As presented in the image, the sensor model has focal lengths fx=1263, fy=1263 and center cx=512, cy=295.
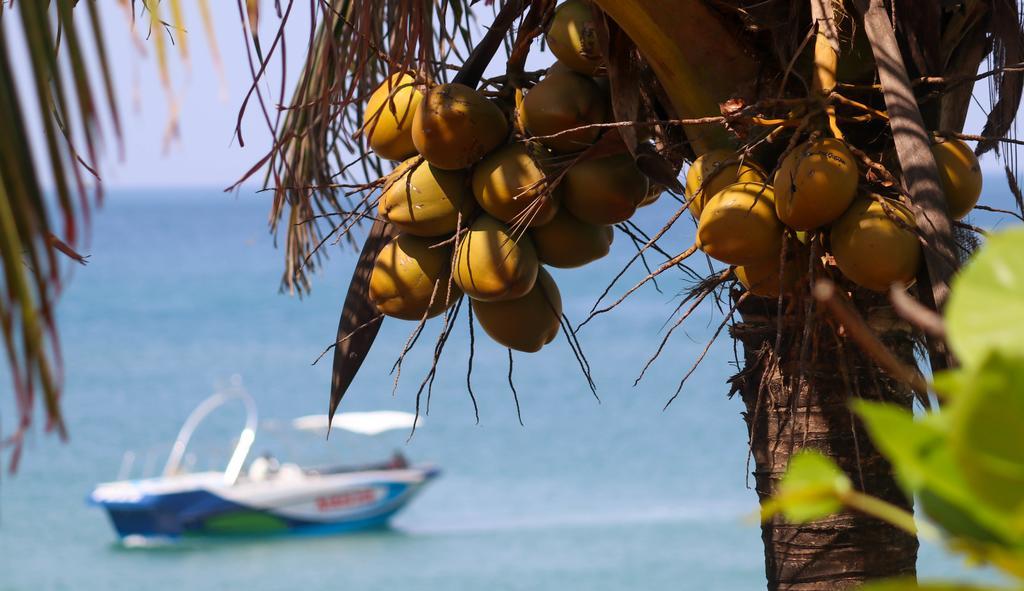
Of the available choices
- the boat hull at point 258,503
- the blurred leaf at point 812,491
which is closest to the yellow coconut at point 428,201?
the blurred leaf at point 812,491

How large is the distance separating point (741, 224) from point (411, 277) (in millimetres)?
455

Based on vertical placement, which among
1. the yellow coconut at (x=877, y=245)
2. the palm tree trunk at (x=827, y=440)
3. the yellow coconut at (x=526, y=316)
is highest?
the yellow coconut at (x=877, y=245)

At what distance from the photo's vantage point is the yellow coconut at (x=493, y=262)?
147 centimetres

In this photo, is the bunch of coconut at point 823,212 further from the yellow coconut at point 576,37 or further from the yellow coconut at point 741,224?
the yellow coconut at point 576,37

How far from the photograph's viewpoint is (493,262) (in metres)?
1.47

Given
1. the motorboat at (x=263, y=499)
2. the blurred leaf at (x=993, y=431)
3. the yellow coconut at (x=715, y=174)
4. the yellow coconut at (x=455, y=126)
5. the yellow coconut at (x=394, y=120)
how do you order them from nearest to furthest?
the blurred leaf at (x=993, y=431), the yellow coconut at (x=715, y=174), the yellow coconut at (x=455, y=126), the yellow coconut at (x=394, y=120), the motorboat at (x=263, y=499)

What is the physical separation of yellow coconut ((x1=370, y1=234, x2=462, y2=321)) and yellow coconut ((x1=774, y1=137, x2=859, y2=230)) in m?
0.47

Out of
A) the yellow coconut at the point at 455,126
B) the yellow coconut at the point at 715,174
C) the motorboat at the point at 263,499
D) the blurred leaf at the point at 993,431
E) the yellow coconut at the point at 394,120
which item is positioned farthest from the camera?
the motorboat at the point at 263,499

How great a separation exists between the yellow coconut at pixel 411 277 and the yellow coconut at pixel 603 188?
0.17 m

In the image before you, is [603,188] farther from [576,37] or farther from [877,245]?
[877,245]

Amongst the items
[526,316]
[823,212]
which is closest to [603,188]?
[526,316]

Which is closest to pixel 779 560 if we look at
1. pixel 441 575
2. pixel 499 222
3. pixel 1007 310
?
pixel 499 222

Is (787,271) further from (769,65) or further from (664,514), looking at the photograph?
(664,514)

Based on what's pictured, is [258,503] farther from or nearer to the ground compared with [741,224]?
nearer to the ground
